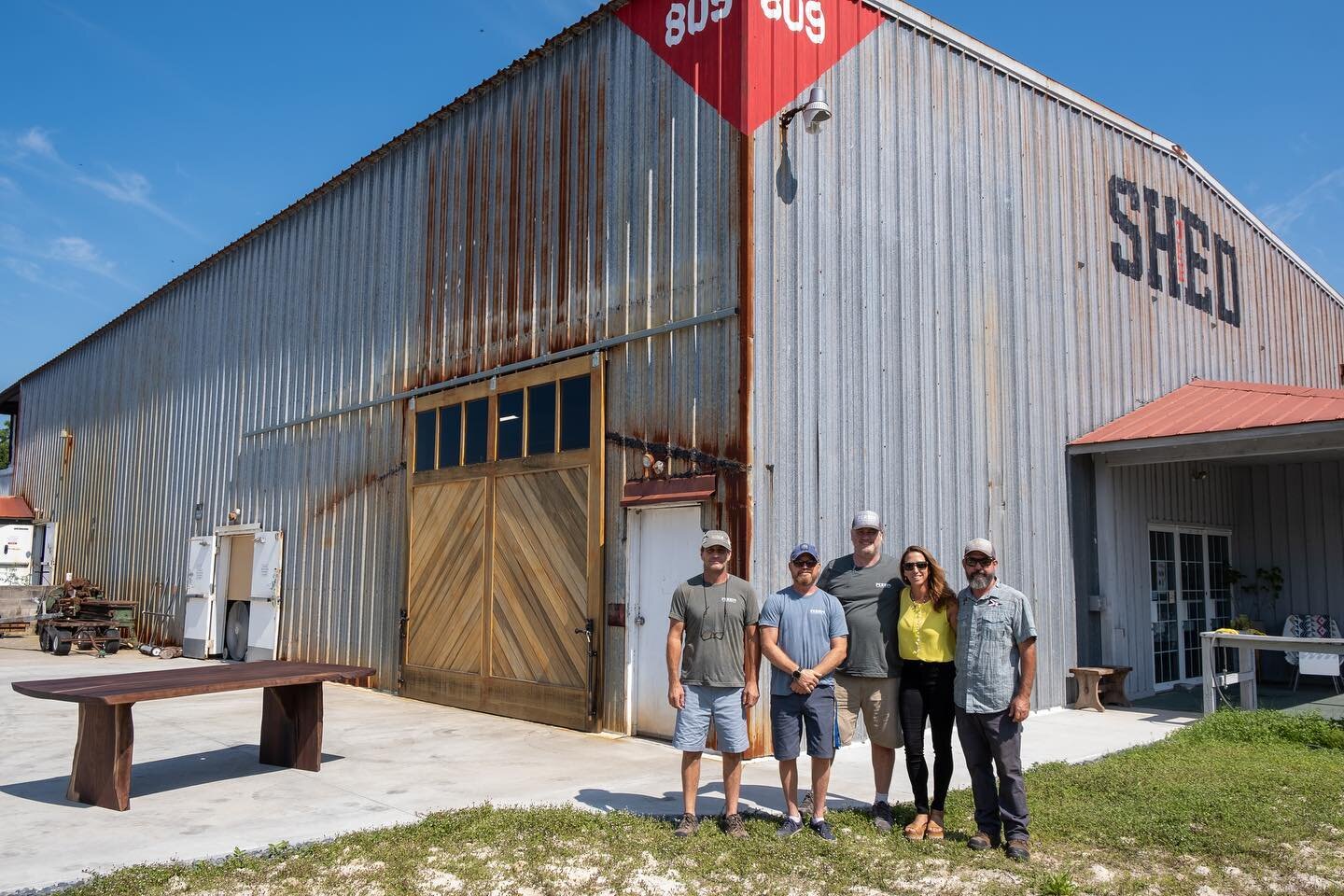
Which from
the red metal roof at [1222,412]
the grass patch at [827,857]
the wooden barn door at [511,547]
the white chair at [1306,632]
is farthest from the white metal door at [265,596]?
the white chair at [1306,632]

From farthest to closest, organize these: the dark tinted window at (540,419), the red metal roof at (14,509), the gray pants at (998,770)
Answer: the red metal roof at (14,509) → the dark tinted window at (540,419) → the gray pants at (998,770)

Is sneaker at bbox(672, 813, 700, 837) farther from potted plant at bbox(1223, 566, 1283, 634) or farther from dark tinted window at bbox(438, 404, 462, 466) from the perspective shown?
potted plant at bbox(1223, 566, 1283, 634)

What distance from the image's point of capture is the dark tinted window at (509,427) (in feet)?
35.9

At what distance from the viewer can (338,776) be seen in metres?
7.36

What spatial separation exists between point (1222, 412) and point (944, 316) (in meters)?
3.58

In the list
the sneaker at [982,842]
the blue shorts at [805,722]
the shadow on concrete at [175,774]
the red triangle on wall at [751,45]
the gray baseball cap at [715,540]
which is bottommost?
the shadow on concrete at [175,774]

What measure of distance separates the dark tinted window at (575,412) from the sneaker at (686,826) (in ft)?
15.9

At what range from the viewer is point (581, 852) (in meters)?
5.34

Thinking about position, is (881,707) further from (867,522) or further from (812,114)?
(812,114)

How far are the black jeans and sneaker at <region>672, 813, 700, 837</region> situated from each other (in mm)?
1177

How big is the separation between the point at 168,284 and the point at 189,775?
14.5 m

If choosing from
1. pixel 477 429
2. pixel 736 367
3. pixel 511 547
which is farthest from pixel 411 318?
pixel 736 367

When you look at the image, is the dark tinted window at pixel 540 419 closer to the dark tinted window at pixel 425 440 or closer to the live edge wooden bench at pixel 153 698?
the dark tinted window at pixel 425 440

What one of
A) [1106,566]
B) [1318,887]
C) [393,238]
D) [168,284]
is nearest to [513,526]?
[393,238]
